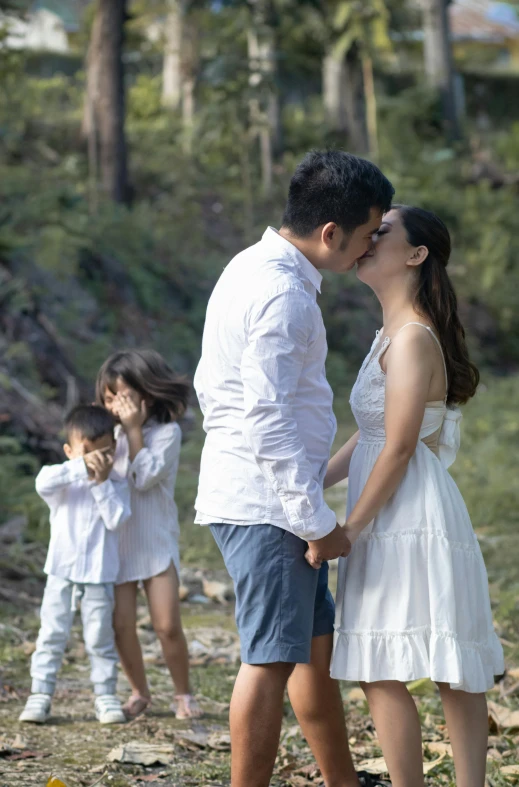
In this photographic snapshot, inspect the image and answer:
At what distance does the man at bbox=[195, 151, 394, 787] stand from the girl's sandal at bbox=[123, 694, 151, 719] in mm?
1515

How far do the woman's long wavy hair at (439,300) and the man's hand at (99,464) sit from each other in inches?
66.0

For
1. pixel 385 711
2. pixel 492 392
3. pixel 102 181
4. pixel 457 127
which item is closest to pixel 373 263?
pixel 385 711

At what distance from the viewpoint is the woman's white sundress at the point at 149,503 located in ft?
15.1

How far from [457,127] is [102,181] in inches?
456

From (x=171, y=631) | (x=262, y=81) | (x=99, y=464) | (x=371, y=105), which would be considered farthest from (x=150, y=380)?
(x=371, y=105)

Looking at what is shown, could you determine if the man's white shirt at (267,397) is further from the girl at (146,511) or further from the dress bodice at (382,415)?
the girl at (146,511)

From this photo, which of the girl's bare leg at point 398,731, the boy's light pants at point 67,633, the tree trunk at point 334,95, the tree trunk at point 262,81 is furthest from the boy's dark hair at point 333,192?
the tree trunk at point 334,95

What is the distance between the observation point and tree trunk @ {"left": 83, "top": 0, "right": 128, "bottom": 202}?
16.8 metres

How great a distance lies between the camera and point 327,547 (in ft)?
10.1

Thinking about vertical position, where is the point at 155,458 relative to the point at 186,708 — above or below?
above

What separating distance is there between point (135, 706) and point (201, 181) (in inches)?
663

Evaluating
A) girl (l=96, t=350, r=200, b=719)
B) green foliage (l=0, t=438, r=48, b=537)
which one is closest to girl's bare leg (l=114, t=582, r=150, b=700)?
girl (l=96, t=350, r=200, b=719)

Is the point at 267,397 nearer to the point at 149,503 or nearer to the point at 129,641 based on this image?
the point at 149,503

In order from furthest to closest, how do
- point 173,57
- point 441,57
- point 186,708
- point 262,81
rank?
point 441,57 → point 173,57 → point 262,81 → point 186,708
